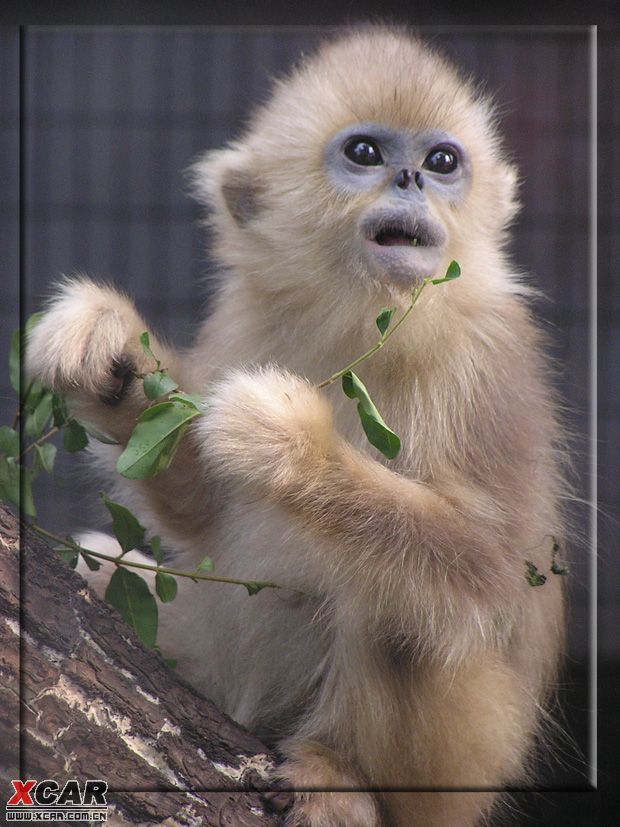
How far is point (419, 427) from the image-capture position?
272cm

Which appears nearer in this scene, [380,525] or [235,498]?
[380,525]

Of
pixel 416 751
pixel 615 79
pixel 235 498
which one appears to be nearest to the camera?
pixel 416 751

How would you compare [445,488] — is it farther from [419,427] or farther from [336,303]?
[336,303]

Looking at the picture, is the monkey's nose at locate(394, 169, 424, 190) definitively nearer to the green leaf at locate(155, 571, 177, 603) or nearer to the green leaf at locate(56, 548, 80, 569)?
the green leaf at locate(155, 571, 177, 603)

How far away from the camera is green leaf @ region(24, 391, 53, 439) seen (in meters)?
2.88

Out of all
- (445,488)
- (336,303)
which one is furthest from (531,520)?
(336,303)

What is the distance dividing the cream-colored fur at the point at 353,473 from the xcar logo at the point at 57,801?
462 mm

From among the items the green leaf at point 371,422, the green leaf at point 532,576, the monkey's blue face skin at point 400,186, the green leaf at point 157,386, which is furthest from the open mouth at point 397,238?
the green leaf at point 532,576

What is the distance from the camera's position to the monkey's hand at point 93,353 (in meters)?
2.75

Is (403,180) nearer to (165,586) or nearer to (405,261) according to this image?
(405,261)

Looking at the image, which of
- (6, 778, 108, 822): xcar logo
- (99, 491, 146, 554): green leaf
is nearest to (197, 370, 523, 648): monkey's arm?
(99, 491, 146, 554): green leaf

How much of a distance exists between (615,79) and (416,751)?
1761 mm

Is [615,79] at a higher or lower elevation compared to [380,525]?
higher

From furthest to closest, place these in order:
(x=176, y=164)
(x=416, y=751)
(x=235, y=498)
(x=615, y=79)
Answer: (x=176, y=164), (x=235, y=498), (x=615, y=79), (x=416, y=751)
